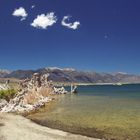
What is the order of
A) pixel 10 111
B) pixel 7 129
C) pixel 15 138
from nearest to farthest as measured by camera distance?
1. pixel 15 138
2. pixel 7 129
3. pixel 10 111

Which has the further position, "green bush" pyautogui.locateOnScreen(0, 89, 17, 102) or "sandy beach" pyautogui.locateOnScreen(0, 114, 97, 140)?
"green bush" pyautogui.locateOnScreen(0, 89, 17, 102)

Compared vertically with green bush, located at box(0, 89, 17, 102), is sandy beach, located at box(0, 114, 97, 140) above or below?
below

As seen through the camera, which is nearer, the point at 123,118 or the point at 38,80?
the point at 123,118

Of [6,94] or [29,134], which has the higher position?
[6,94]

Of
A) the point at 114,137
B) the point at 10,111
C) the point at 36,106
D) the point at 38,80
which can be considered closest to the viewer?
the point at 114,137

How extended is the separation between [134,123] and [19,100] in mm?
32438

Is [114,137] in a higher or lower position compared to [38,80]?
lower

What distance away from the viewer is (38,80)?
122000 millimetres

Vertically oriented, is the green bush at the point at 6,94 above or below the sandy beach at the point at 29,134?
above

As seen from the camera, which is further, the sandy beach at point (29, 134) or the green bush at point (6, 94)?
the green bush at point (6, 94)

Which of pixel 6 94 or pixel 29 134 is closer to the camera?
pixel 29 134

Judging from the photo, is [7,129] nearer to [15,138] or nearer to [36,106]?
[15,138]

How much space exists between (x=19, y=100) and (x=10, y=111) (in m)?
11.2

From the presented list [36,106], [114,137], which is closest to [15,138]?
[114,137]
